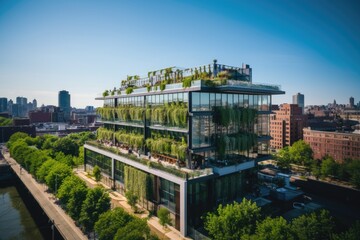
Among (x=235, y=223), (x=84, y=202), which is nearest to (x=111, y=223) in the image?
(x=84, y=202)

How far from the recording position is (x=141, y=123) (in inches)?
1740

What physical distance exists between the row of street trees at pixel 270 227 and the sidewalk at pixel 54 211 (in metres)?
19.2

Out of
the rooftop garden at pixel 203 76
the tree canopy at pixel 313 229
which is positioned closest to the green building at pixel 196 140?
the rooftop garden at pixel 203 76

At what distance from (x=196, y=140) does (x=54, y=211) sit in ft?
89.0

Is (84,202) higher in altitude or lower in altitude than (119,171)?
lower

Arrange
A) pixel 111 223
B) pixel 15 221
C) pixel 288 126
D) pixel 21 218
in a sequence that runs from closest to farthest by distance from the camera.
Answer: pixel 111 223 → pixel 15 221 → pixel 21 218 → pixel 288 126

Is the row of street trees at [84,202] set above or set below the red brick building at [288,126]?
below

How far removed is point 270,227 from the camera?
66.1 feet

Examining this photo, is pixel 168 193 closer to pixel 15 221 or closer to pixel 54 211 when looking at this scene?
pixel 54 211

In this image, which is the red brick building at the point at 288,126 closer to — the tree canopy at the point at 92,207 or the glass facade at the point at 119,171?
the glass facade at the point at 119,171

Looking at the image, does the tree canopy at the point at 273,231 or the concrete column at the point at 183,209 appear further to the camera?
the concrete column at the point at 183,209

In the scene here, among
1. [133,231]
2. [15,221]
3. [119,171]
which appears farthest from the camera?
[119,171]

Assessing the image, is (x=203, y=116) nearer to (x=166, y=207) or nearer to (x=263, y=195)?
(x=166, y=207)

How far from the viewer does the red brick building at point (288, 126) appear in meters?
106
